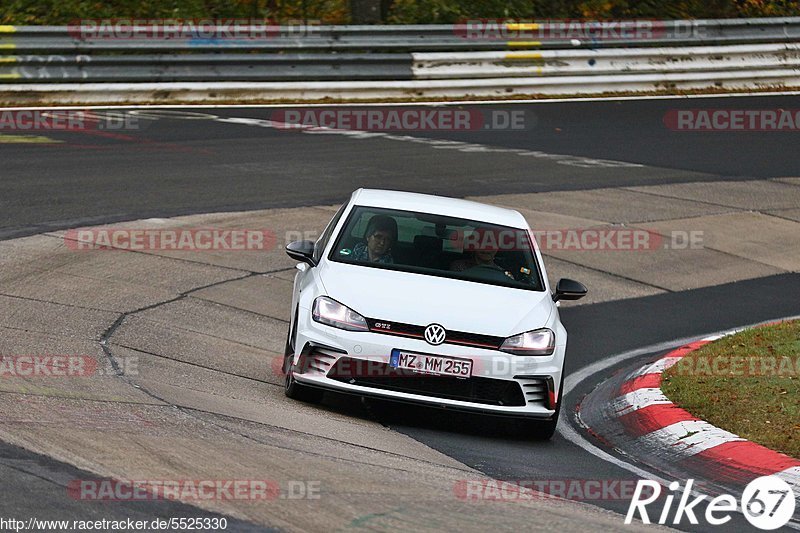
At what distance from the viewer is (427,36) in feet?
79.9

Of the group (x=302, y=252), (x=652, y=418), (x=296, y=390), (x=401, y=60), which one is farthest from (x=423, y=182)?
(x=296, y=390)

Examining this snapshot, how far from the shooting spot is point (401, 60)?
23766mm

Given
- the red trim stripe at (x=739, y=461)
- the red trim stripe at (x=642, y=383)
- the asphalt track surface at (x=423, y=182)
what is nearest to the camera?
the red trim stripe at (x=739, y=461)

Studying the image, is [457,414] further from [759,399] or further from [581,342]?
[581,342]

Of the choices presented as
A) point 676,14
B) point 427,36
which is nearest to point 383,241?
point 427,36

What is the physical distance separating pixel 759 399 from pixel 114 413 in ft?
14.5

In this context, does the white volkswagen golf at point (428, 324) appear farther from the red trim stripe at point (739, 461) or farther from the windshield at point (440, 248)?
the red trim stripe at point (739, 461)

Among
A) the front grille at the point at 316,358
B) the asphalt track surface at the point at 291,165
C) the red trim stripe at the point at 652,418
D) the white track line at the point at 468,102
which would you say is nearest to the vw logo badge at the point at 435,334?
the front grille at the point at 316,358

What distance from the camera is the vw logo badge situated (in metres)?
8.17

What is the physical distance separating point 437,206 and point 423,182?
283 inches

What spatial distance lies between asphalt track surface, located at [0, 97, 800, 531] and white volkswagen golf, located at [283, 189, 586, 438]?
1.17 ft

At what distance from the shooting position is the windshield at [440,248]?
916 centimetres

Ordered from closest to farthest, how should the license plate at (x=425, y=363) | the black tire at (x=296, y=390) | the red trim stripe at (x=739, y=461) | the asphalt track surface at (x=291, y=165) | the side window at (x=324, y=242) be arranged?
the red trim stripe at (x=739, y=461), the license plate at (x=425, y=363), the black tire at (x=296, y=390), the side window at (x=324, y=242), the asphalt track surface at (x=291, y=165)

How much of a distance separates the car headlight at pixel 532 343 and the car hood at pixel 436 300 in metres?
0.05
